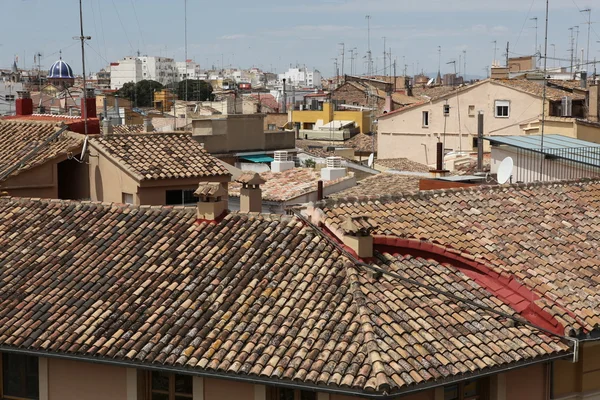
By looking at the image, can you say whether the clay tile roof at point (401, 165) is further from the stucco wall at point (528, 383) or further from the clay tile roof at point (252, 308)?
the stucco wall at point (528, 383)

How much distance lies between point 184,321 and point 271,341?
135 cm

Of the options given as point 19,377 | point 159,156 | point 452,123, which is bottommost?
point 19,377

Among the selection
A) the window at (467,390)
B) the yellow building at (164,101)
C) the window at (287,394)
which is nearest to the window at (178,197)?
the window at (287,394)

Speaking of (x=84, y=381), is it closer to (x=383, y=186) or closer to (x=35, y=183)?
(x=35, y=183)

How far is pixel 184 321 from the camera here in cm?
1305

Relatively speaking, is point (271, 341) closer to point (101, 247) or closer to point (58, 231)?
point (101, 247)

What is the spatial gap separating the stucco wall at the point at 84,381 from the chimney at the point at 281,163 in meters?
16.0

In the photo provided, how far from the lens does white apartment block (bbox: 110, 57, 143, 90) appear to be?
354 feet

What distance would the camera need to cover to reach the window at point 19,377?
14.1 metres

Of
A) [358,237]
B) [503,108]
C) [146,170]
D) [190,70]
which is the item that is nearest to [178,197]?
[146,170]

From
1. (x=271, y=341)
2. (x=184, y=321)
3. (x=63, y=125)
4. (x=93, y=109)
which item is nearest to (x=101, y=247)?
(x=184, y=321)

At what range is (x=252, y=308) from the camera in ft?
42.8

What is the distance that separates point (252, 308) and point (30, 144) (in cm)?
1240

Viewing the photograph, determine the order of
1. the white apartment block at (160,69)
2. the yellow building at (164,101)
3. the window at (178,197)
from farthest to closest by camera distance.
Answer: the white apartment block at (160,69), the yellow building at (164,101), the window at (178,197)
